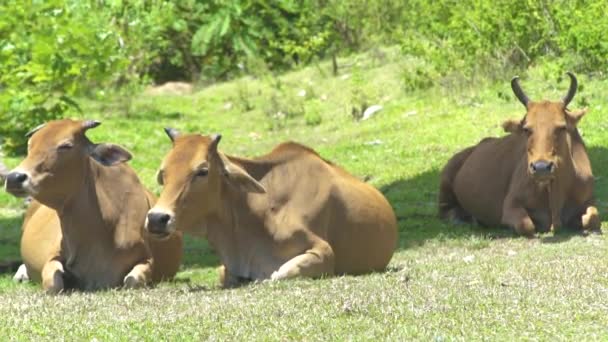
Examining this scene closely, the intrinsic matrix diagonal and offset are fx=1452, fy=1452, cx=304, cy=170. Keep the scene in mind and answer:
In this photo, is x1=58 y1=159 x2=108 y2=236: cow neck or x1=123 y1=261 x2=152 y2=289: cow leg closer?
x1=123 y1=261 x2=152 y2=289: cow leg

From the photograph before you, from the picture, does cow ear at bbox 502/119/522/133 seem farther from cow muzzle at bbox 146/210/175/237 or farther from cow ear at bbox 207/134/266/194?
cow muzzle at bbox 146/210/175/237

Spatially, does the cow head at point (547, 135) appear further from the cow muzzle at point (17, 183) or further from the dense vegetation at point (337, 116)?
the cow muzzle at point (17, 183)

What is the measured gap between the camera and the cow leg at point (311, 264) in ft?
33.5

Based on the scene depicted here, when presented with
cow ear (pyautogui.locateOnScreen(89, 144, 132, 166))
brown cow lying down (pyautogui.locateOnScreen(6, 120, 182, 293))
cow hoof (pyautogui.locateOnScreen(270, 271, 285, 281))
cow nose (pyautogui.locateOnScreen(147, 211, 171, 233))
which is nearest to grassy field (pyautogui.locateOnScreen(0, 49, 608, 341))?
cow hoof (pyautogui.locateOnScreen(270, 271, 285, 281))

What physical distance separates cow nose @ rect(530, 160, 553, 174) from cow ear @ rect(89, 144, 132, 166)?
395 cm

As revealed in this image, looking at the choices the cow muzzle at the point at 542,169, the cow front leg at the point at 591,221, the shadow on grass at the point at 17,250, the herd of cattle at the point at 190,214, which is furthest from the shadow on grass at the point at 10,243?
the cow front leg at the point at 591,221

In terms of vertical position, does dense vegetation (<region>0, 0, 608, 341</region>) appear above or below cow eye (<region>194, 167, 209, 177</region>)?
below

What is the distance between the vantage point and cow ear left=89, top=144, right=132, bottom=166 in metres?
10.7

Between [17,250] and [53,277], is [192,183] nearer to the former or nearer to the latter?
[53,277]

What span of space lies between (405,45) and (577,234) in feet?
39.0

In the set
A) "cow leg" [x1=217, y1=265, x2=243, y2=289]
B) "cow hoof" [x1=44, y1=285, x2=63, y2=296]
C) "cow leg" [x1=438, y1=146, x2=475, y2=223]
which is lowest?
"cow leg" [x1=438, y1=146, x2=475, y2=223]

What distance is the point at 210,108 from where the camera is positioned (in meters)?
28.4

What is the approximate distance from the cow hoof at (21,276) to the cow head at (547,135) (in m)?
4.48

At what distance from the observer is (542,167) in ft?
41.8
